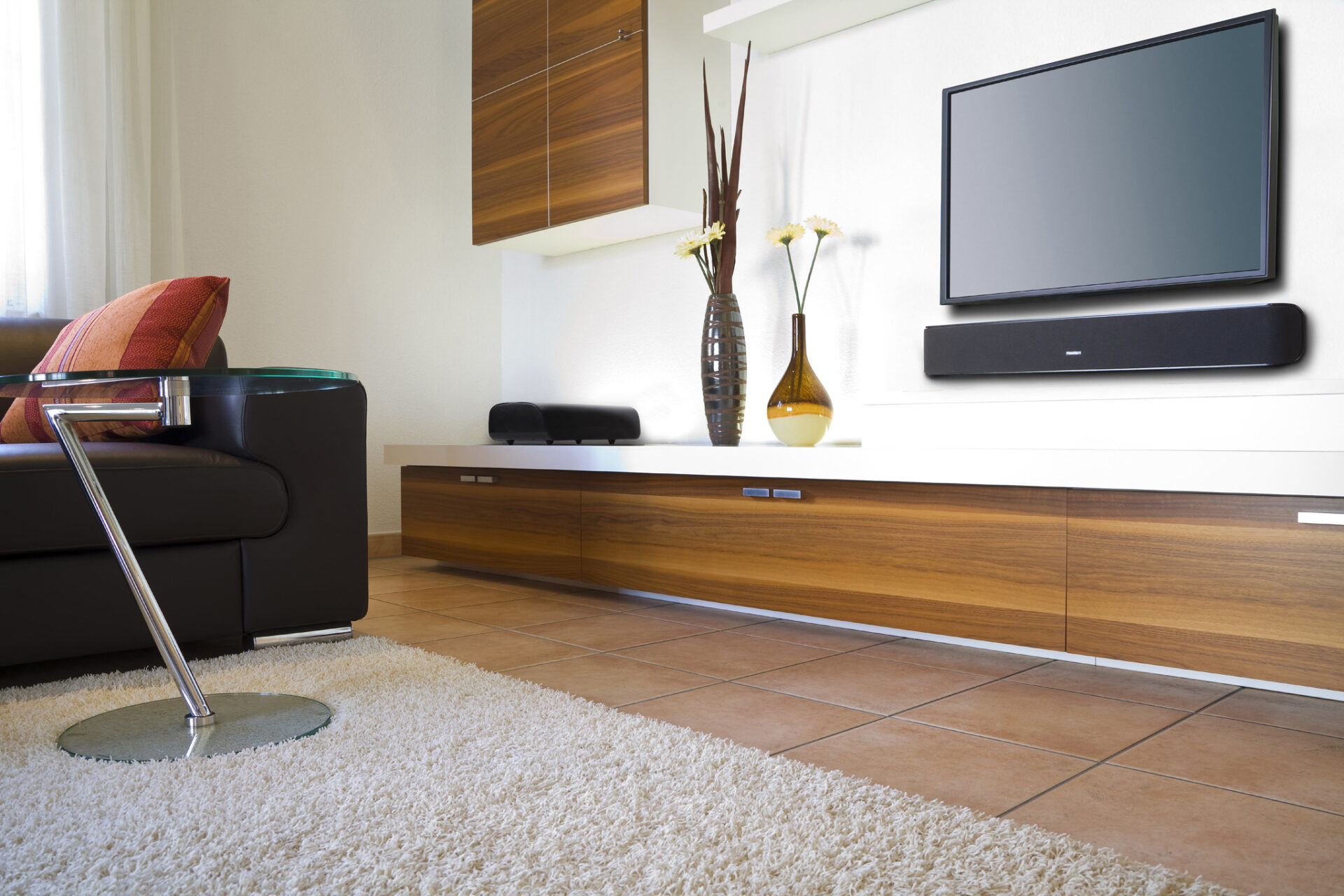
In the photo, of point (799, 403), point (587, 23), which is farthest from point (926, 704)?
point (587, 23)

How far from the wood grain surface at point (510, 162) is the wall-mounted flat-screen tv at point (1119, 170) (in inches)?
65.0

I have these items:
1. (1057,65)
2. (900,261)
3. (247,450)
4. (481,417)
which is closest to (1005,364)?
(900,261)

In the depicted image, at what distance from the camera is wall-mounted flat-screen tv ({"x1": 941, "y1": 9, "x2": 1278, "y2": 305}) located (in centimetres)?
218

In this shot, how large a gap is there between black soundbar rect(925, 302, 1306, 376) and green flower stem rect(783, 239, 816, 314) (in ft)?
1.58

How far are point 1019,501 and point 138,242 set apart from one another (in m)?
2.97

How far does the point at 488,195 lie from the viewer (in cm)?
401

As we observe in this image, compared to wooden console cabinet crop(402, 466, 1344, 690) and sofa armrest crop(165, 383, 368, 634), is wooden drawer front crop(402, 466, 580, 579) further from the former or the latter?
sofa armrest crop(165, 383, 368, 634)

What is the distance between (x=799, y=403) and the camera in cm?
284

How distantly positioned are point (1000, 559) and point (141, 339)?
1894mm

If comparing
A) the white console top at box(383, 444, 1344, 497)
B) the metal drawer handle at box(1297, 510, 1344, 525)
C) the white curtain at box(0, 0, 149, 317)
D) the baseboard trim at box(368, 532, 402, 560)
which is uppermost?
the white curtain at box(0, 0, 149, 317)

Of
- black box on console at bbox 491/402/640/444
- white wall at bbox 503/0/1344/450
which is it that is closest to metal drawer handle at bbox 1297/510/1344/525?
white wall at bbox 503/0/1344/450

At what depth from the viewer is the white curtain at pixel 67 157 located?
3145 millimetres

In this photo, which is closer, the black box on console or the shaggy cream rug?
the shaggy cream rug

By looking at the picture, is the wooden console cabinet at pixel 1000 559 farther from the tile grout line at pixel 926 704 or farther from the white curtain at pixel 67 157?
the white curtain at pixel 67 157
